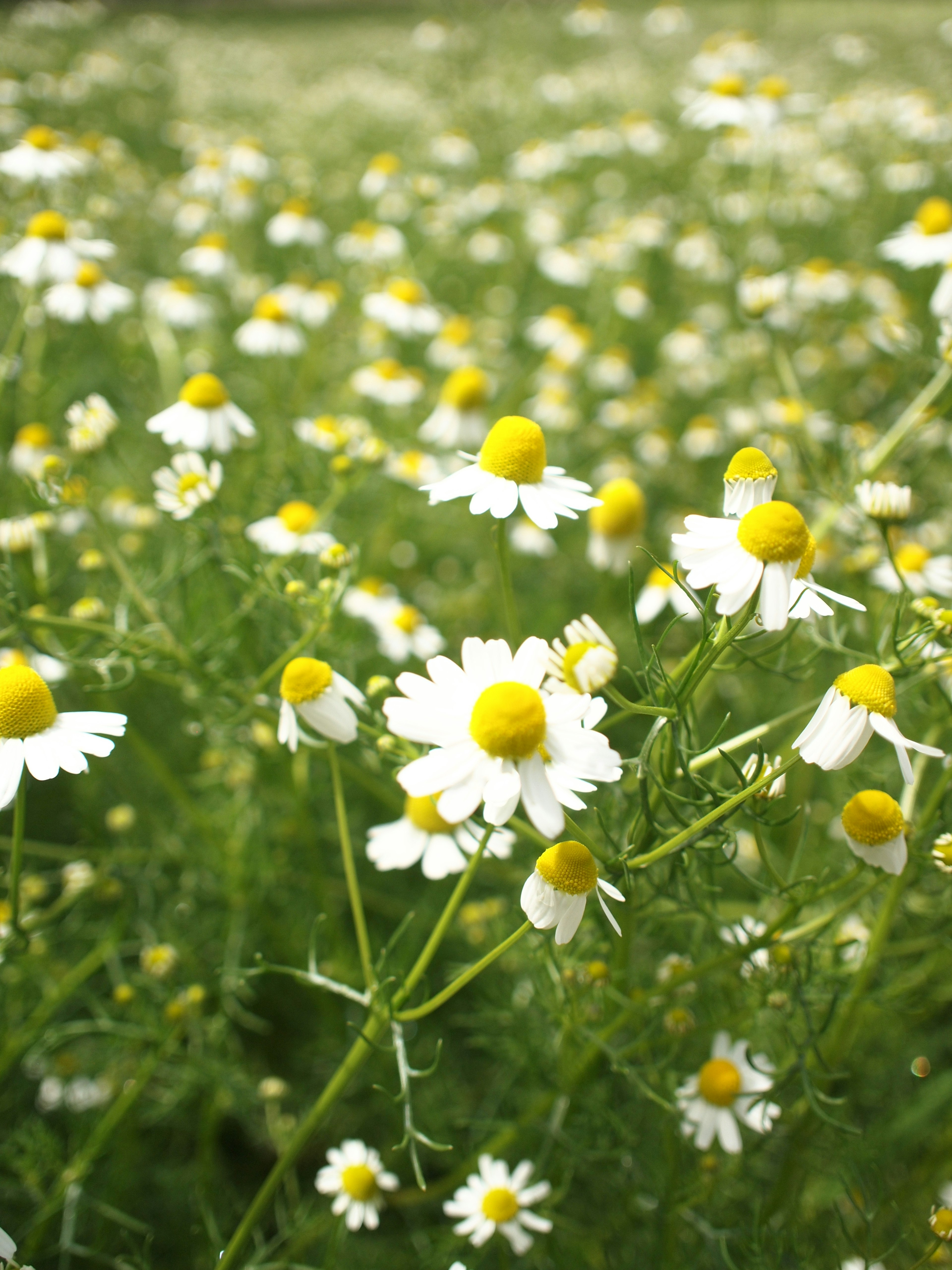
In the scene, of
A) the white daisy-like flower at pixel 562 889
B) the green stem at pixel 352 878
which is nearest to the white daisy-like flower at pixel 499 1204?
the green stem at pixel 352 878

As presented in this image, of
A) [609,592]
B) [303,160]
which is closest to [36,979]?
[609,592]

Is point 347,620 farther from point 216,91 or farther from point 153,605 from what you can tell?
point 216,91

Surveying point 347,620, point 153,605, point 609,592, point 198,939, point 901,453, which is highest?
point 153,605

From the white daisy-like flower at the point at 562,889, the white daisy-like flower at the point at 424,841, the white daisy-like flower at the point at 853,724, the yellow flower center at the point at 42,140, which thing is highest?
the yellow flower center at the point at 42,140

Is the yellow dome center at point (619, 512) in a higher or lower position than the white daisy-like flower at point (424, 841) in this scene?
higher

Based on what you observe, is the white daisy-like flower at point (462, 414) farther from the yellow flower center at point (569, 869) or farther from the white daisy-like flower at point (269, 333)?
the yellow flower center at point (569, 869)

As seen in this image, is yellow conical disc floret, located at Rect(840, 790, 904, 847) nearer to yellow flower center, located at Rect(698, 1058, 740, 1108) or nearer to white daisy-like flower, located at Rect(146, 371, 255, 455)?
yellow flower center, located at Rect(698, 1058, 740, 1108)

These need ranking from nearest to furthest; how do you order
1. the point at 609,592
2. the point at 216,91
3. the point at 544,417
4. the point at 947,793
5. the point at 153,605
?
the point at 947,793, the point at 153,605, the point at 609,592, the point at 544,417, the point at 216,91

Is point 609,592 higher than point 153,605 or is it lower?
lower
